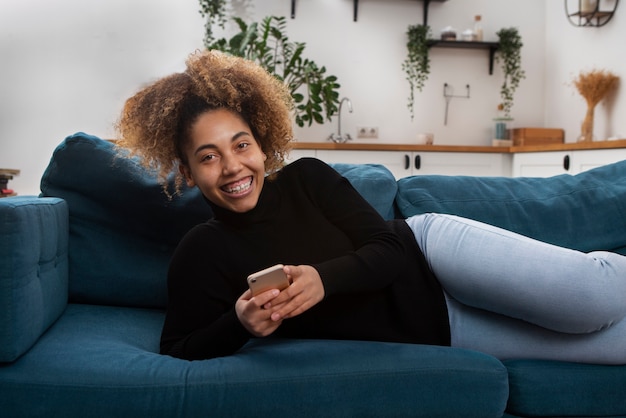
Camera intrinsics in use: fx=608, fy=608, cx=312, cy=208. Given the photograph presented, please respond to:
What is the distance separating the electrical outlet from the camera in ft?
14.6

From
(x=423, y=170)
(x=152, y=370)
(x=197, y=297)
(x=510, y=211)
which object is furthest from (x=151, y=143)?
(x=423, y=170)

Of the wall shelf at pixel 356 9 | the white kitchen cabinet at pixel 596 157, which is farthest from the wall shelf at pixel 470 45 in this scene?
the white kitchen cabinet at pixel 596 157

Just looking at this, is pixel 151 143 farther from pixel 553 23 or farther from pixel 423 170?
pixel 553 23

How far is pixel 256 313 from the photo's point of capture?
3.33ft

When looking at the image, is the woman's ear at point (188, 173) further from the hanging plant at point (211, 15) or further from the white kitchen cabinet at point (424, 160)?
the hanging plant at point (211, 15)

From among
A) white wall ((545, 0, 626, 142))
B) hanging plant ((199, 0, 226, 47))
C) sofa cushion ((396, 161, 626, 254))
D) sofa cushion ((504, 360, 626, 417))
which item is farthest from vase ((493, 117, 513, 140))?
sofa cushion ((504, 360, 626, 417))

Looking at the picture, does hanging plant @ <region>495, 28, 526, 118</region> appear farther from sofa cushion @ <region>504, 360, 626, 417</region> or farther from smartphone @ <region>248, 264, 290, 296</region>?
smartphone @ <region>248, 264, 290, 296</region>

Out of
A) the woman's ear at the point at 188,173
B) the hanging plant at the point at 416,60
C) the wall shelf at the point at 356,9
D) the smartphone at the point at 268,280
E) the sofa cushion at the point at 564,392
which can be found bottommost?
the sofa cushion at the point at 564,392

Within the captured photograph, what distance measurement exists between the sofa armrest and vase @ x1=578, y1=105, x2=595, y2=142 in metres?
3.38

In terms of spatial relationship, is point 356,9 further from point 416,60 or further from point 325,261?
point 325,261

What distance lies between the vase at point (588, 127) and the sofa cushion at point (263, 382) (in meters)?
3.06

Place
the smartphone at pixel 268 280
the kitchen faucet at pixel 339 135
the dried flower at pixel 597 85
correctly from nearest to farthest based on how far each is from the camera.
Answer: the smartphone at pixel 268 280 → the dried flower at pixel 597 85 → the kitchen faucet at pixel 339 135

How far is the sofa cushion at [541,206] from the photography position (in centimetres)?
172

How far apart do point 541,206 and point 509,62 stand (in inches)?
122
